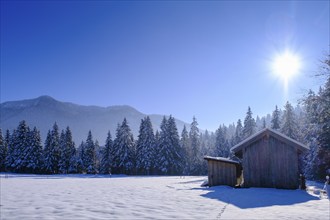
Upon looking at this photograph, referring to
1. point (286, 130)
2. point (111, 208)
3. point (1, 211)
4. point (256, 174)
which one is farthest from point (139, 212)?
point (286, 130)

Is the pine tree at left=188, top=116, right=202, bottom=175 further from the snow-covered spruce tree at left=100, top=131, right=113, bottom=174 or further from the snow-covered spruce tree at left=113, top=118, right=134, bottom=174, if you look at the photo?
the snow-covered spruce tree at left=100, top=131, right=113, bottom=174

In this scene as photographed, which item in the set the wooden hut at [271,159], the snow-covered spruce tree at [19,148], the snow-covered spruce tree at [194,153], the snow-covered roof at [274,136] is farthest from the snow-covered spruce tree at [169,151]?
the snow-covered roof at [274,136]

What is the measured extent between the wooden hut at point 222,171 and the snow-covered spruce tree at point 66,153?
56.5 metres

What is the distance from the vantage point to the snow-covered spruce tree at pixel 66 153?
74.8 meters

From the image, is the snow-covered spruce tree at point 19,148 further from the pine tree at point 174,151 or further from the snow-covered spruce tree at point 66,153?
the pine tree at point 174,151

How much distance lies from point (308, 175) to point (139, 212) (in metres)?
42.4

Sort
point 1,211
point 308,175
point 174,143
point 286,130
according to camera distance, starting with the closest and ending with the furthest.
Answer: point 1,211 < point 308,175 < point 286,130 < point 174,143

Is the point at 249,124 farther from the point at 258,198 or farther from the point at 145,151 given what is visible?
the point at 258,198

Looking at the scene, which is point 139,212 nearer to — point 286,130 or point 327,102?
point 327,102

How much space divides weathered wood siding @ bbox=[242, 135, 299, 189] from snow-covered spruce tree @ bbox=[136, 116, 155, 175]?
45.1 m

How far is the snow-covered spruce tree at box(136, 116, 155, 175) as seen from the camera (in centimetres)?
6831

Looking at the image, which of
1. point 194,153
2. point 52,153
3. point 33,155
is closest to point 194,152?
point 194,153

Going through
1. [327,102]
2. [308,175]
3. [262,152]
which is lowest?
[308,175]

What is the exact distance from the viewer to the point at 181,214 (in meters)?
10.8
